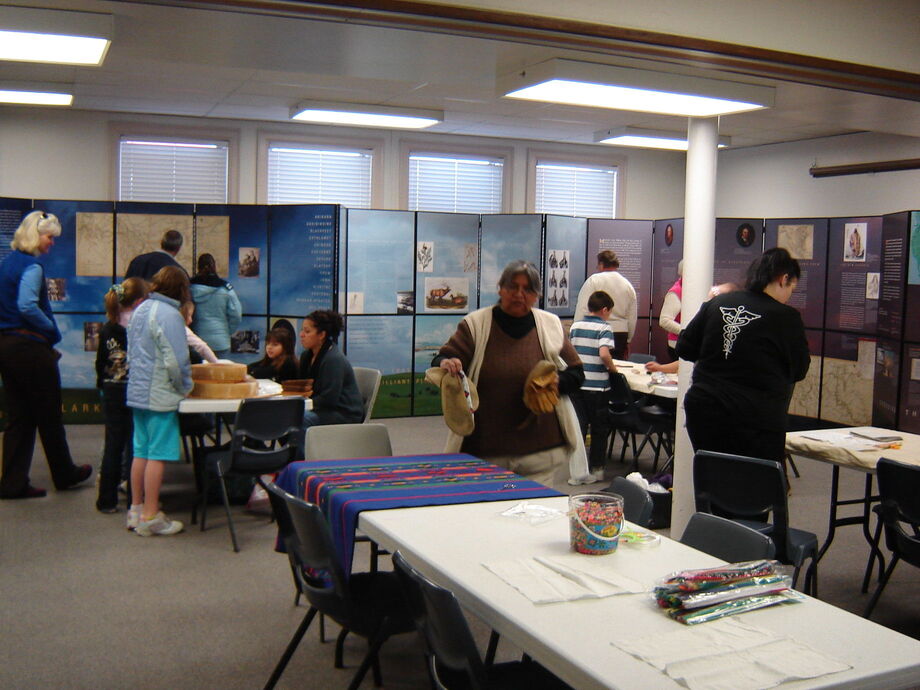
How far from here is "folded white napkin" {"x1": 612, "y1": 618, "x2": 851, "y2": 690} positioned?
73.1 inches

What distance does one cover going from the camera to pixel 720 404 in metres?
4.23

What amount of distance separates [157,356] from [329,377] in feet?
3.44

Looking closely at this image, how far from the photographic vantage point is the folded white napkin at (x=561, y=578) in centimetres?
234

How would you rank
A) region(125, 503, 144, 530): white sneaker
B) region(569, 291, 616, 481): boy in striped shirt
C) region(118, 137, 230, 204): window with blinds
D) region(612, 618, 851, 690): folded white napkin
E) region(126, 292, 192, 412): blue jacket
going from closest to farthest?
region(612, 618, 851, 690): folded white napkin < region(126, 292, 192, 412): blue jacket < region(125, 503, 144, 530): white sneaker < region(569, 291, 616, 481): boy in striped shirt < region(118, 137, 230, 204): window with blinds

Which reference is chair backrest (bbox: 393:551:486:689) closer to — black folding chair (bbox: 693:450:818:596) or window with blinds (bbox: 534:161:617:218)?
black folding chair (bbox: 693:450:818:596)

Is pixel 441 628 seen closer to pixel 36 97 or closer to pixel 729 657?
pixel 729 657

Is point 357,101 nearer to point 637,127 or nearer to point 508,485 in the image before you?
point 637,127

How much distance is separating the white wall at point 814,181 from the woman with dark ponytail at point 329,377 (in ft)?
21.1

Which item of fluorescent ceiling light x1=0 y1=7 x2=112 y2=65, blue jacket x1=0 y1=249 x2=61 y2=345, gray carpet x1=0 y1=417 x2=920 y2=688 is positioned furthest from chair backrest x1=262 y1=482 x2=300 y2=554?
blue jacket x1=0 y1=249 x2=61 y2=345

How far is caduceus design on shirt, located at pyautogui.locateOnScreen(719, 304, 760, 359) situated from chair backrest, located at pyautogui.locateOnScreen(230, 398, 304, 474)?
8.47 ft

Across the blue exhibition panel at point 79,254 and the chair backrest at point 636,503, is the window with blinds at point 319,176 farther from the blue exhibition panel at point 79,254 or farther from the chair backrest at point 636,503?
the chair backrest at point 636,503

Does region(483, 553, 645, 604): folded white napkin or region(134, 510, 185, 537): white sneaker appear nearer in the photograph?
region(483, 553, 645, 604): folded white napkin

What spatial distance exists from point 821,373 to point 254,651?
697 cm

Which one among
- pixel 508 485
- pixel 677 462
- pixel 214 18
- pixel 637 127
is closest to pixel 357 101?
pixel 637 127
